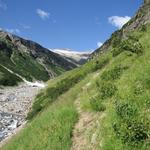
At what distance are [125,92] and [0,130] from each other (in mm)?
21283

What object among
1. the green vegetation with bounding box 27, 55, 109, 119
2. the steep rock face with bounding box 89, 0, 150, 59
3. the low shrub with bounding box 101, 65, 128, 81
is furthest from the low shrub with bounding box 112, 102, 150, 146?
the steep rock face with bounding box 89, 0, 150, 59

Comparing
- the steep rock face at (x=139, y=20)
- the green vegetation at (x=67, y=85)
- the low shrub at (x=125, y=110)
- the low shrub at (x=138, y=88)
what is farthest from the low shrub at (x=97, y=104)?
the steep rock face at (x=139, y=20)

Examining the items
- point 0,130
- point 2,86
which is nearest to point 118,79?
point 0,130

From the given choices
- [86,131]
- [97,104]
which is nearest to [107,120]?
[86,131]

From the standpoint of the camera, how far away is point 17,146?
13.6 metres

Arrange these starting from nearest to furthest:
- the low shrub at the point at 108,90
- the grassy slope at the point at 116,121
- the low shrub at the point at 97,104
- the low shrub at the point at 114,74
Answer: the grassy slope at the point at 116,121, the low shrub at the point at 97,104, the low shrub at the point at 108,90, the low shrub at the point at 114,74

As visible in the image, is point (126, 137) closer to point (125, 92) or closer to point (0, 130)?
point (125, 92)

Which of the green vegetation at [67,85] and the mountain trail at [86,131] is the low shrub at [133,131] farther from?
the green vegetation at [67,85]

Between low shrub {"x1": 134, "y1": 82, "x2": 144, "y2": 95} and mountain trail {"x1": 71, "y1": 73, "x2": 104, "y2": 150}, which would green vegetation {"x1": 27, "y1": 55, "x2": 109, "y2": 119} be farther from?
low shrub {"x1": 134, "y1": 82, "x2": 144, "y2": 95}

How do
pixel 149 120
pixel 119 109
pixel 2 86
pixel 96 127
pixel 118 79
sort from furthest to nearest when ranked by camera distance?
pixel 2 86 < pixel 118 79 < pixel 96 127 < pixel 119 109 < pixel 149 120

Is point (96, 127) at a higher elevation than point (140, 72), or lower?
lower

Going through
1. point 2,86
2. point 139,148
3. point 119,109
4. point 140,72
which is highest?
point 2,86

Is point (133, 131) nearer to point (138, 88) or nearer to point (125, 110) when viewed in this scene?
point (125, 110)

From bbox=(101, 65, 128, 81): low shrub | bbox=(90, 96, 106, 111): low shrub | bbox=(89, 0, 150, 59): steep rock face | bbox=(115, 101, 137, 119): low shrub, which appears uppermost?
bbox=(89, 0, 150, 59): steep rock face
